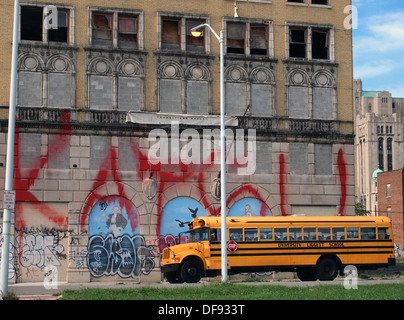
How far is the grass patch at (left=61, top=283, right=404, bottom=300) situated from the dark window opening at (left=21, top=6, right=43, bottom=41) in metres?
17.0

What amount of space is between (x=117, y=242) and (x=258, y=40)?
13793mm

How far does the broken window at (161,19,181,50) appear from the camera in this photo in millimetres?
35656

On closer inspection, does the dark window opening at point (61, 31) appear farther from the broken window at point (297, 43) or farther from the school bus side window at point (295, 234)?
the school bus side window at point (295, 234)

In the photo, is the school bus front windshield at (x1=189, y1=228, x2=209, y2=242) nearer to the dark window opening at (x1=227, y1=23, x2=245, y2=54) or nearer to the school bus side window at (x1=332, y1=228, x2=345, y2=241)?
the school bus side window at (x1=332, y1=228, x2=345, y2=241)

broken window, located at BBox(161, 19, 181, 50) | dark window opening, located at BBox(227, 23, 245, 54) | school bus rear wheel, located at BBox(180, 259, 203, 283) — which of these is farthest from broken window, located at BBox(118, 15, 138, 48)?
school bus rear wheel, located at BBox(180, 259, 203, 283)

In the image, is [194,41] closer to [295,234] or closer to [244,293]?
[295,234]

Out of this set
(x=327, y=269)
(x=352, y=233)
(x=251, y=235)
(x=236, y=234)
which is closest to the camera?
(x=236, y=234)

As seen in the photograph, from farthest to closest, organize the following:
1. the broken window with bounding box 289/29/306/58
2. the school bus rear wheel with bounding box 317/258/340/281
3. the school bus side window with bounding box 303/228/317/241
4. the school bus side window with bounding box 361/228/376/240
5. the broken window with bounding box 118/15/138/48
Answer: the broken window with bounding box 289/29/306/58 → the broken window with bounding box 118/15/138/48 → the school bus side window with bounding box 361/228/376/240 → the school bus rear wheel with bounding box 317/258/340/281 → the school bus side window with bounding box 303/228/317/241

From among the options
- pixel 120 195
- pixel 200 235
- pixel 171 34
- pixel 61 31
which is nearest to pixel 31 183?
pixel 120 195

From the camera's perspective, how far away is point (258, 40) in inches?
1453

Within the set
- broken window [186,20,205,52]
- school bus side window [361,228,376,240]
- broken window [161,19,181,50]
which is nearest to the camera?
school bus side window [361,228,376,240]
